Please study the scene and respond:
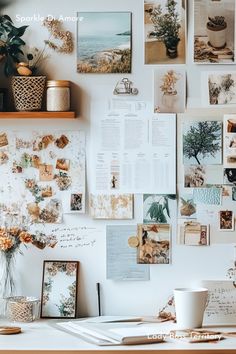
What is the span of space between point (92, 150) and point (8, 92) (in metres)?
0.39

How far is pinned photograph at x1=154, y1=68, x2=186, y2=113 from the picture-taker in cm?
297

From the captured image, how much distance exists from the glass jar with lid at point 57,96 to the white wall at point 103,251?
0.32 feet

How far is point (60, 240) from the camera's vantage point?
2.99 metres

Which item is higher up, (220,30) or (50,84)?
(220,30)

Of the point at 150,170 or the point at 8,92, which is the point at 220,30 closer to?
the point at 150,170

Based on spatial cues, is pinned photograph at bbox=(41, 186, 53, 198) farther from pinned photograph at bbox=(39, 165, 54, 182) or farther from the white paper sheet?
the white paper sheet

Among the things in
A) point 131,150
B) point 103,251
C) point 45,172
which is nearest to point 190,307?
point 103,251

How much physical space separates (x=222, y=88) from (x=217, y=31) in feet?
0.70

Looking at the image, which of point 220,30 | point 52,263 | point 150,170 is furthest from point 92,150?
point 220,30

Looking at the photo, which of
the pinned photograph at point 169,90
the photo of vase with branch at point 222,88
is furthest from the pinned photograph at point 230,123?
the pinned photograph at point 169,90

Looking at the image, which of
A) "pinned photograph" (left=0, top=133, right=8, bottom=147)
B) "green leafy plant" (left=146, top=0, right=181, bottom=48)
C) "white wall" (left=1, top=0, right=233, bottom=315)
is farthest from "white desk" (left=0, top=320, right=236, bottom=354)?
"green leafy plant" (left=146, top=0, right=181, bottom=48)

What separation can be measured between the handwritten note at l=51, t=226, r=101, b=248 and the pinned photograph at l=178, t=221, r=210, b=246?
1.04 feet

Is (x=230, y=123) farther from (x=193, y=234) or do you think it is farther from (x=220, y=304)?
(x=220, y=304)

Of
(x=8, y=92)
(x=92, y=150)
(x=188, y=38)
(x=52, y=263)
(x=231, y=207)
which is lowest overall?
(x=52, y=263)
